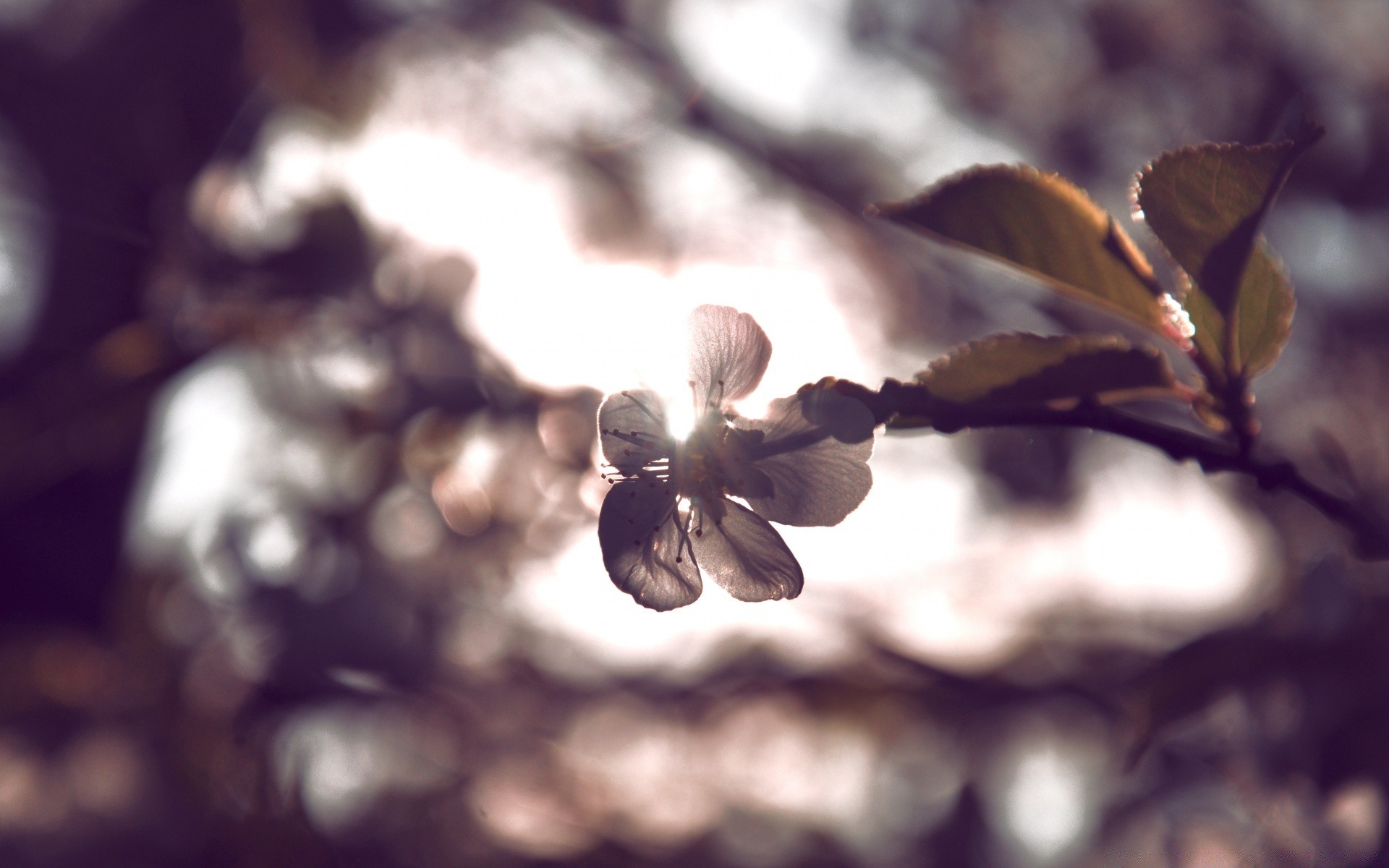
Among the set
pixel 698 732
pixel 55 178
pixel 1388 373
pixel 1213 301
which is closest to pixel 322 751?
pixel 698 732

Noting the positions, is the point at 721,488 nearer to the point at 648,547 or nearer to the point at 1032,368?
the point at 648,547

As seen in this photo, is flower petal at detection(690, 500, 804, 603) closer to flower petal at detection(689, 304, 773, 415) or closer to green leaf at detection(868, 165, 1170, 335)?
flower petal at detection(689, 304, 773, 415)

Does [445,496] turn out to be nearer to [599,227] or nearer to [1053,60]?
[599,227]

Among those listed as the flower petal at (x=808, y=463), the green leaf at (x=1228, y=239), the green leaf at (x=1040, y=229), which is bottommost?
the flower petal at (x=808, y=463)

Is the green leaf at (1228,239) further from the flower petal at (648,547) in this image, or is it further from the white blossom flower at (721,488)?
the flower petal at (648,547)

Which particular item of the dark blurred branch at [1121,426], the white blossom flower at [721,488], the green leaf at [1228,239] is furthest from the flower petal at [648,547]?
the green leaf at [1228,239]

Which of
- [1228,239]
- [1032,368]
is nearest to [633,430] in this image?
[1032,368]

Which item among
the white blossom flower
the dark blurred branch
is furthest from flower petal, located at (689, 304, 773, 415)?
the dark blurred branch
